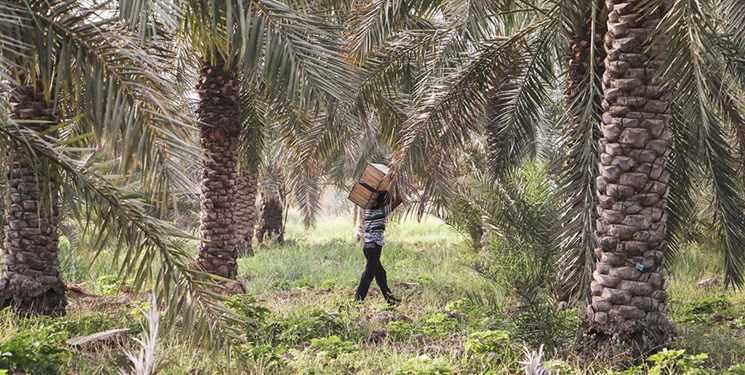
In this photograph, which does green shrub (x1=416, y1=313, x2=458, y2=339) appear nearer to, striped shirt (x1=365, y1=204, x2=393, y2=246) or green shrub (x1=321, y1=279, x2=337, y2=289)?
striped shirt (x1=365, y1=204, x2=393, y2=246)

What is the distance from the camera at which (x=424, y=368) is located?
5.50 m

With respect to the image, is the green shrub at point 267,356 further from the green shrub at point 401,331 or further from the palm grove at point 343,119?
the green shrub at point 401,331

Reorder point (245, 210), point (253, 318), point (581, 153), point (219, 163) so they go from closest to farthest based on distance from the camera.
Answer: point (253, 318) < point (581, 153) < point (219, 163) < point (245, 210)

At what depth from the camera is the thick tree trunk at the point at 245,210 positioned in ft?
67.5

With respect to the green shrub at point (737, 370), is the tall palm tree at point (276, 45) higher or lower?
higher

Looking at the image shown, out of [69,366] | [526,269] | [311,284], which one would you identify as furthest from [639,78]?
[311,284]

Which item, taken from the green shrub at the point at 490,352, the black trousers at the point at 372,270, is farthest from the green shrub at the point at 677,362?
the black trousers at the point at 372,270

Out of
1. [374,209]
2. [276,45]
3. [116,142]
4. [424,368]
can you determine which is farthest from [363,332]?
[116,142]

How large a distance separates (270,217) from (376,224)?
615 inches

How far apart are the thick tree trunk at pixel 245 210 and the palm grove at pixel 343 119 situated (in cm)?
698

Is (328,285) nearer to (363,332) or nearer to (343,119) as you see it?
(363,332)

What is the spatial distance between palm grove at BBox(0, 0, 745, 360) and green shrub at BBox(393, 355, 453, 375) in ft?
4.55

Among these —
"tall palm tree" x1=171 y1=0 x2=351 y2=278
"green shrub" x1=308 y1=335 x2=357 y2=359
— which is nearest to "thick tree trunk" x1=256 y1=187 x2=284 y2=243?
"tall palm tree" x1=171 y1=0 x2=351 y2=278

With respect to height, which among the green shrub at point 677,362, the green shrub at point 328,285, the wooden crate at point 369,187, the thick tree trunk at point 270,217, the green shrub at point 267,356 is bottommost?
the thick tree trunk at point 270,217
